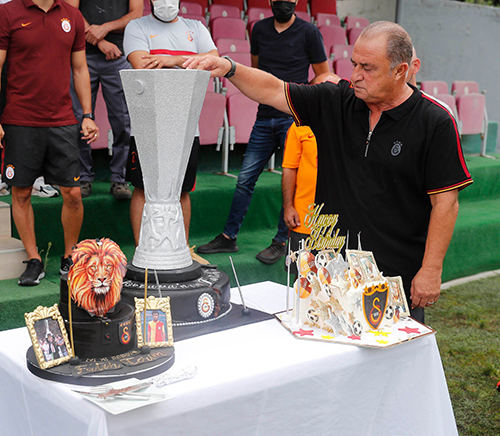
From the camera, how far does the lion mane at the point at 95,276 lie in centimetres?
140

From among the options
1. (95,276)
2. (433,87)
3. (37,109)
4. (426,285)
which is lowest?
(426,285)

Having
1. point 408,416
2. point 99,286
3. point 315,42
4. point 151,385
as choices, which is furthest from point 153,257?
point 315,42

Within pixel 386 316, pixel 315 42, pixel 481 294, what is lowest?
pixel 481 294

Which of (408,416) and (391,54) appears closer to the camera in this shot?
(408,416)

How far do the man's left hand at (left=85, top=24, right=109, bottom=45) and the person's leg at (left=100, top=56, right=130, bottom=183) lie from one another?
0.15m

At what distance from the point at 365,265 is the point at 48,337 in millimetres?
879

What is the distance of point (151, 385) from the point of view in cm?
135

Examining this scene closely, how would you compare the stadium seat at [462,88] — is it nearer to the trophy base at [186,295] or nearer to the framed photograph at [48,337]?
the trophy base at [186,295]

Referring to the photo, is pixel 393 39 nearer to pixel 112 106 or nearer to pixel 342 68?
pixel 112 106

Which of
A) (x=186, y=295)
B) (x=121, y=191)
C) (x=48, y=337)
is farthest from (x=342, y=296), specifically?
(x=121, y=191)

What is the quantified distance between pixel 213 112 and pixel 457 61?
5.63 metres

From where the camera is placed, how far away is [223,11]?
21.1ft

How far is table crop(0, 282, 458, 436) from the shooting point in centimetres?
133

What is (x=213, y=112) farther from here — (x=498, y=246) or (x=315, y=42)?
(x=498, y=246)
